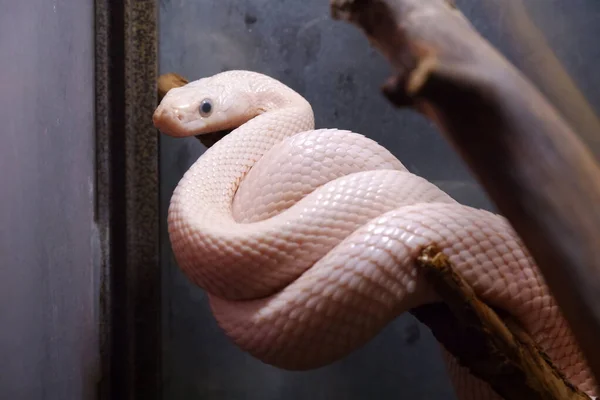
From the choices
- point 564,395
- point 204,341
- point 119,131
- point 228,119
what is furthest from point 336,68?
point 564,395

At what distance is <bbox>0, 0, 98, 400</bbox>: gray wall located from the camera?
4.93 ft

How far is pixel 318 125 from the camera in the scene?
229 cm

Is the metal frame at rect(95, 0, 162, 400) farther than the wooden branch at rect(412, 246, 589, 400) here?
Yes

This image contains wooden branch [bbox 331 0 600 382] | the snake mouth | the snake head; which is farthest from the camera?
the snake mouth

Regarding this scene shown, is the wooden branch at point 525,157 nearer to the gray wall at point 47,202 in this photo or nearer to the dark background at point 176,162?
the dark background at point 176,162

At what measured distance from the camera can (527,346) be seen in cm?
104

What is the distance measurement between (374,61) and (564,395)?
1.57 m

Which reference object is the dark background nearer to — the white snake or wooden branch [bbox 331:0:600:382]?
the white snake

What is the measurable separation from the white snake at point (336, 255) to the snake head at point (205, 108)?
377mm

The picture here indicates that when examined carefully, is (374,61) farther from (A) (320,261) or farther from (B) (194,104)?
(A) (320,261)

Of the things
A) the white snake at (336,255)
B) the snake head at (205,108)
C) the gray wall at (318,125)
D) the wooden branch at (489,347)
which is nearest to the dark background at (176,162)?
the gray wall at (318,125)

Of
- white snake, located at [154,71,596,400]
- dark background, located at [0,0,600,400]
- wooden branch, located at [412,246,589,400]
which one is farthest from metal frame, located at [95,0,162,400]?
wooden branch, located at [412,246,589,400]

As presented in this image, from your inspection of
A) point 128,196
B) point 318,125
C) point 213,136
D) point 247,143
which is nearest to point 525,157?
point 247,143

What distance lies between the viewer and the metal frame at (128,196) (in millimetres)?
2111
